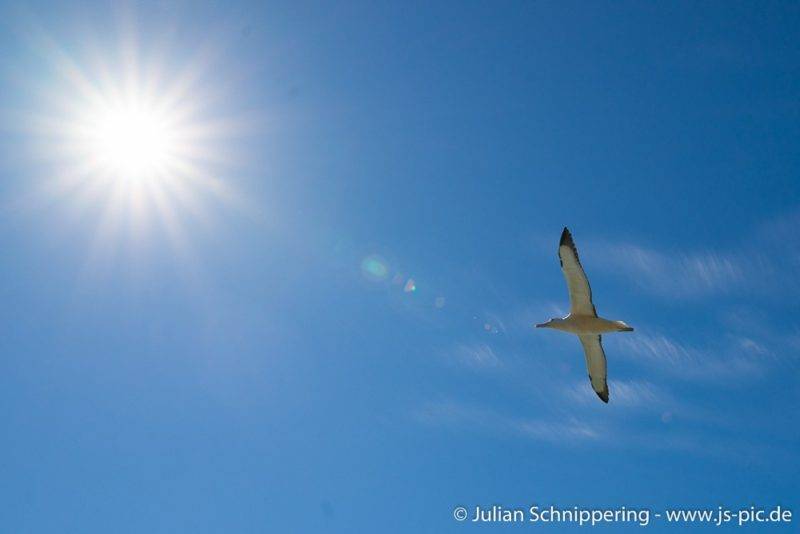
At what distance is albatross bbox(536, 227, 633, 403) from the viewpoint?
26.2 meters

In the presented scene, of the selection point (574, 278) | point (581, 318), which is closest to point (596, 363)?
point (581, 318)

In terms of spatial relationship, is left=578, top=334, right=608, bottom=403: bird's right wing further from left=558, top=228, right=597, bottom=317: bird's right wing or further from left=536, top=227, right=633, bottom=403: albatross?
left=558, top=228, right=597, bottom=317: bird's right wing

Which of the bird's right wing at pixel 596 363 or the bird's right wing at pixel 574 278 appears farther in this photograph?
the bird's right wing at pixel 596 363

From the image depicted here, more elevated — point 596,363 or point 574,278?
point 574,278

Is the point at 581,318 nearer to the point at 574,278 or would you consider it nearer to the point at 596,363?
the point at 574,278

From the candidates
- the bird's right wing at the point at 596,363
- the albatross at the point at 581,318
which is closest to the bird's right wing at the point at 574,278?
the albatross at the point at 581,318

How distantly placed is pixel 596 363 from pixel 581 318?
3956 millimetres

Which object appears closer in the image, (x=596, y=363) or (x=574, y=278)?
(x=574, y=278)

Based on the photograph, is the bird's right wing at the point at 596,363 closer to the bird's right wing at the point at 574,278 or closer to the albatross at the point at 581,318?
the albatross at the point at 581,318

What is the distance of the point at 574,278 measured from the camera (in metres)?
26.6

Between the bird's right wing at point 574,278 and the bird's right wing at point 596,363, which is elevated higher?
the bird's right wing at point 574,278

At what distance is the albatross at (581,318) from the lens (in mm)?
26188

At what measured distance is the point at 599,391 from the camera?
31453 mm

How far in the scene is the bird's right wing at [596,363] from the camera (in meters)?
29.6
